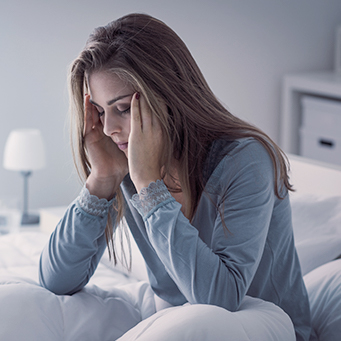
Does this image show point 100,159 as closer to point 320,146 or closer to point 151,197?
point 151,197

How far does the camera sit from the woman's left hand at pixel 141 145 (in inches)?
38.6

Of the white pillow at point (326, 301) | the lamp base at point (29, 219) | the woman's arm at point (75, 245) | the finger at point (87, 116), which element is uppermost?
the finger at point (87, 116)

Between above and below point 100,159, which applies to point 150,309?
below

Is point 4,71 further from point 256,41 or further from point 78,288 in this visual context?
point 78,288

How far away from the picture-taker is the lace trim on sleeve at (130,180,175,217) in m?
0.94

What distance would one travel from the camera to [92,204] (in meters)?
1.12

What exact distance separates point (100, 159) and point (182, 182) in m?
0.22

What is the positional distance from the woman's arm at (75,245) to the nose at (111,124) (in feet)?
0.57

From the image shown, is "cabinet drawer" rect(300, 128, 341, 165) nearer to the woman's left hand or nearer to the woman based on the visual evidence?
the woman

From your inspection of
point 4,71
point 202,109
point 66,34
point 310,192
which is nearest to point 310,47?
point 66,34

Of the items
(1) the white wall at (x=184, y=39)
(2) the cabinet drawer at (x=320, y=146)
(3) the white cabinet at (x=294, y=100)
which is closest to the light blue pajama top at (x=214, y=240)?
(1) the white wall at (x=184, y=39)

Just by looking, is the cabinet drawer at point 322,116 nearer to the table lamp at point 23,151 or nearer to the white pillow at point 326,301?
the table lamp at point 23,151

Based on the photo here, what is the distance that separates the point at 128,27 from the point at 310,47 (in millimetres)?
3087

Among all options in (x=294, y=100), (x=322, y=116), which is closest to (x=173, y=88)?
(x=322, y=116)
